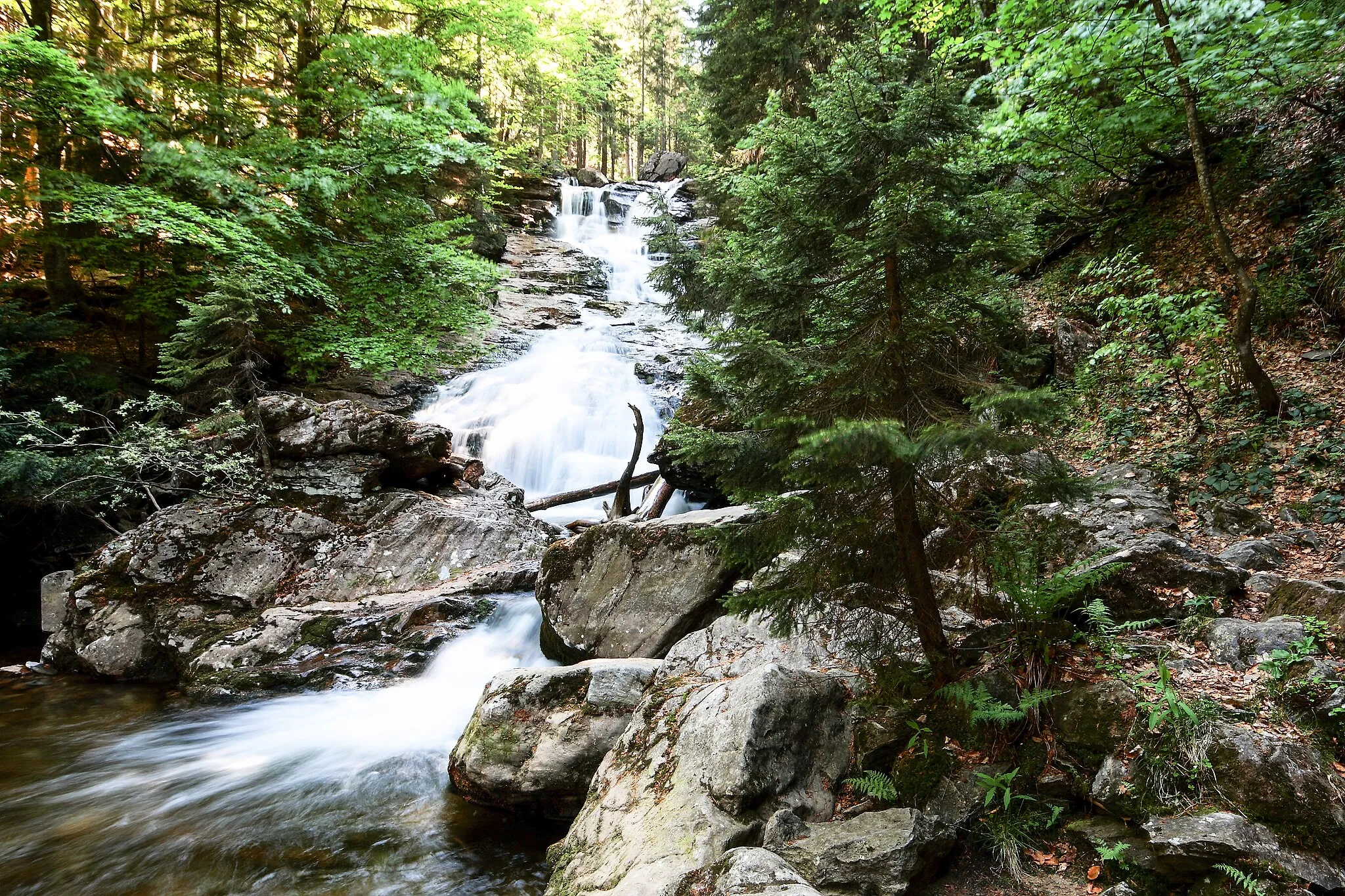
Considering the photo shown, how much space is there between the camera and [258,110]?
10.8 metres

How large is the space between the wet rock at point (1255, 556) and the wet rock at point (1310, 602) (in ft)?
2.40

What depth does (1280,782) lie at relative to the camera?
2.77 metres

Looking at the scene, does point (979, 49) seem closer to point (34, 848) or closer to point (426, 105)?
point (426, 105)

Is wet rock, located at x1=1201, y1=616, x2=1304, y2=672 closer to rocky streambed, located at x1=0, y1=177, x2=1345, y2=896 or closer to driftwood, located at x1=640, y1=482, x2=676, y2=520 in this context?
rocky streambed, located at x1=0, y1=177, x2=1345, y2=896

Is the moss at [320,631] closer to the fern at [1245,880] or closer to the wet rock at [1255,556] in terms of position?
the fern at [1245,880]

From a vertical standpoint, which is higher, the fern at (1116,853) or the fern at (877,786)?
the fern at (1116,853)

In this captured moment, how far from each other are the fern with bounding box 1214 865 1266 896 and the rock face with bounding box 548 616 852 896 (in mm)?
1787

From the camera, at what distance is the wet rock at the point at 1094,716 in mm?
3268

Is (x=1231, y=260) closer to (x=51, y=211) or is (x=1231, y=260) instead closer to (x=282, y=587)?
(x=282, y=587)

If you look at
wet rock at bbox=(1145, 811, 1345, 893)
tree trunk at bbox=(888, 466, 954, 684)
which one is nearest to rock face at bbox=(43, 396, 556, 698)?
tree trunk at bbox=(888, 466, 954, 684)

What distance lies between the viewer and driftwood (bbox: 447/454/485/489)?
452 inches

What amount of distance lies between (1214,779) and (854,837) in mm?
1742

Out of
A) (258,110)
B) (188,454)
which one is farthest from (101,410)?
(258,110)

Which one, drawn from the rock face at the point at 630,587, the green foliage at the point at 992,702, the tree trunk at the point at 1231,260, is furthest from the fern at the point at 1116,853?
the tree trunk at the point at 1231,260
